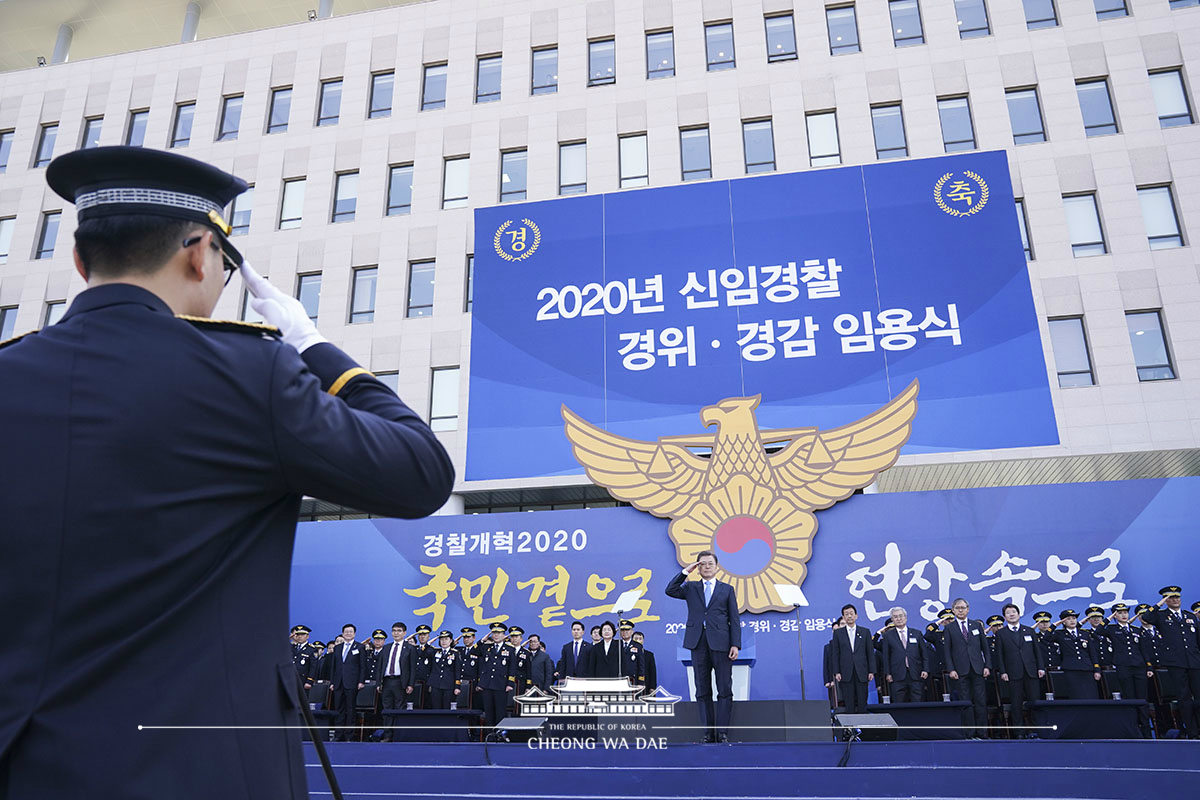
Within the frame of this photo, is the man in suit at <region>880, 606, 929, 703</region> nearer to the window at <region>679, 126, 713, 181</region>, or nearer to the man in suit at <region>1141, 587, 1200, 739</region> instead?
the man in suit at <region>1141, 587, 1200, 739</region>

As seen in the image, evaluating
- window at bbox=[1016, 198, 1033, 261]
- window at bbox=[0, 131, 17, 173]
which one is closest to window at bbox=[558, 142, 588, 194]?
window at bbox=[1016, 198, 1033, 261]

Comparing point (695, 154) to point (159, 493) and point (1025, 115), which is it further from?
point (159, 493)

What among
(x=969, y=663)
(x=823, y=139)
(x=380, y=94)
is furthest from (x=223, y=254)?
(x=380, y=94)

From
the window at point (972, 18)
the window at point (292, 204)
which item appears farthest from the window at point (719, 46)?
the window at point (292, 204)

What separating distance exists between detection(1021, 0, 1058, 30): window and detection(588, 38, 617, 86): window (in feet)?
27.0

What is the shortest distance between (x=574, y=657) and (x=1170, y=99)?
1486 centimetres

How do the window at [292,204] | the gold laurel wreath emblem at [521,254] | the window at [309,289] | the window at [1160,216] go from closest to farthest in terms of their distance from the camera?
1. the gold laurel wreath emblem at [521,254]
2. the window at [1160,216]
3. the window at [309,289]
4. the window at [292,204]

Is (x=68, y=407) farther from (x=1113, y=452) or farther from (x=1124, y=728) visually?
(x=1113, y=452)

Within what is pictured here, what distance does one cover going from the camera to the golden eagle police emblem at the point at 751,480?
472 inches

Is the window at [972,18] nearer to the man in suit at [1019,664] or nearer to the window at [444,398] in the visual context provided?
the window at [444,398]

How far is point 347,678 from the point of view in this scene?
11.6m

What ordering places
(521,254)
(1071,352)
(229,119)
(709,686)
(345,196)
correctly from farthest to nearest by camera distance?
(229,119), (345,196), (1071,352), (521,254), (709,686)

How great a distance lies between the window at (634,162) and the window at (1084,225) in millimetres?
7863

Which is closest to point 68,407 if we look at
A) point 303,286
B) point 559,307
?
point 559,307
